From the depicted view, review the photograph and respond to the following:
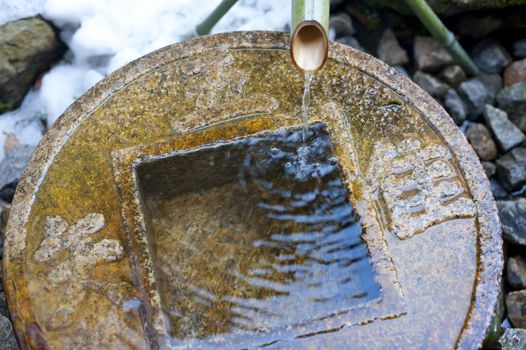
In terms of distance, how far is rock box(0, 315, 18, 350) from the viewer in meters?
2.32

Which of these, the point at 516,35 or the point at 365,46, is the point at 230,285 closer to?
the point at 365,46

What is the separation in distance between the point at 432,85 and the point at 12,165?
7.26 ft

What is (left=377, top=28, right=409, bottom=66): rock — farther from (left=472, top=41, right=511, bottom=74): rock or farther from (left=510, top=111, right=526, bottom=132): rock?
(left=510, top=111, right=526, bottom=132): rock

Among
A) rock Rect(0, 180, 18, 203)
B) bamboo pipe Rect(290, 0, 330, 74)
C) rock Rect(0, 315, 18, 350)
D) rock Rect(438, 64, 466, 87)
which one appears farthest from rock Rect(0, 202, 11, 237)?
rock Rect(438, 64, 466, 87)

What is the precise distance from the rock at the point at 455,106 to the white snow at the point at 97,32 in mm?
1012

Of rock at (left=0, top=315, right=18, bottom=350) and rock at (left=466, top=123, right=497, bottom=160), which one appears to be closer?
rock at (left=0, top=315, right=18, bottom=350)

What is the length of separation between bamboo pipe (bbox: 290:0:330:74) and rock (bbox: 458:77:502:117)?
147cm

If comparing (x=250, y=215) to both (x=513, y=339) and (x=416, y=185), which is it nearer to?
(x=416, y=185)

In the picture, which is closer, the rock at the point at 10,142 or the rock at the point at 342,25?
the rock at the point at 10,142

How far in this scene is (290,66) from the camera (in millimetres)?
2299

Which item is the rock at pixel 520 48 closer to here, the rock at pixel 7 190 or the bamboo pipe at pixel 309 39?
the bamboo pipe at pixel 309 39

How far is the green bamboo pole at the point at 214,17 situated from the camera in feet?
9.85

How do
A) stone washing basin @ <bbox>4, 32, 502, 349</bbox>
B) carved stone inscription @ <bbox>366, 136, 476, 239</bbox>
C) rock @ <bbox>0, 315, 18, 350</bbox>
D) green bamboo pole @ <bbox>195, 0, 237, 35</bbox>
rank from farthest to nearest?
green bamboo pole @ <bbox>195, 0, 237, 35</bbox> < rock @ <bbox>0, 315, 18, 350</bbox> < carved stone inscription @ <bbox>366, 136, 476, 239</bbox> < stone washing basin @ <bbox>4, 32, 502, 349</bbox>

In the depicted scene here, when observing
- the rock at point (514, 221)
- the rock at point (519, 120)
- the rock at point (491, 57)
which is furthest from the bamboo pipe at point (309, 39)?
the rock at point (491, 57)
